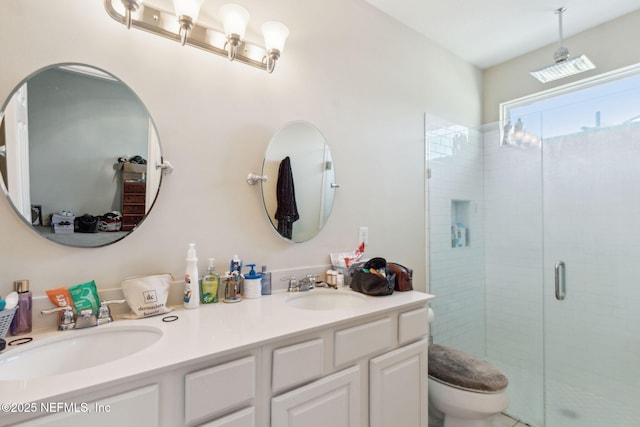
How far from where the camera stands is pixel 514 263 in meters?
2.61

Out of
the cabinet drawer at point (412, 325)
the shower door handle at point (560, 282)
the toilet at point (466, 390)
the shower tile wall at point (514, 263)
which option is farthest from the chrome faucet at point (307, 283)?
the shower door handle at point (560, 282)

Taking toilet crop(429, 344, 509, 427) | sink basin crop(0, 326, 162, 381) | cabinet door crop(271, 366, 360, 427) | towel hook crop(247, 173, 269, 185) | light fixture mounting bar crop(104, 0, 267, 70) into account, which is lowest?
toilet crop(429, 344, 509, 427)

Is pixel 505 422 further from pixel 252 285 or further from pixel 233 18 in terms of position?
pixel 233 18

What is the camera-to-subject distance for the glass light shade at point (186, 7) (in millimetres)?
1234

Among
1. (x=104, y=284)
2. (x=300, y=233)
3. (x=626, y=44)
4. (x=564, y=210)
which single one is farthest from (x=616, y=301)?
(x=104, y=284)

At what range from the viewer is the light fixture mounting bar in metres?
1.22

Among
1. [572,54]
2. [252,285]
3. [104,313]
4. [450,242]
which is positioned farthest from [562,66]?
[104,313]

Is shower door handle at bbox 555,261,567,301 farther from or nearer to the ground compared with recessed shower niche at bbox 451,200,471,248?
nearer to the ground

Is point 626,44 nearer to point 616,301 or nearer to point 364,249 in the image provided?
point 616,301

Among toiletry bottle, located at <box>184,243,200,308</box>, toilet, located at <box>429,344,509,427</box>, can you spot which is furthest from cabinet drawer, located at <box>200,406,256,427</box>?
toilet, located at <box>429,344,509,427</box>

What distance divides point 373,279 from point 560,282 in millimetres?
1714

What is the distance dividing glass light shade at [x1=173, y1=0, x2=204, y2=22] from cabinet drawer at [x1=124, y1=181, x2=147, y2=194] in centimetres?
68

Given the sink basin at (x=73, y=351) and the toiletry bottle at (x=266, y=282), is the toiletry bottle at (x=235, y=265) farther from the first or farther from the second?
the sink basin at (x=73, y=351)

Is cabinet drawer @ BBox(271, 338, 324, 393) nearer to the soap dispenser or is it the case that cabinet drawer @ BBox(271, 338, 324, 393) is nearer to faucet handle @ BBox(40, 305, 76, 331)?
the soap dispenser
